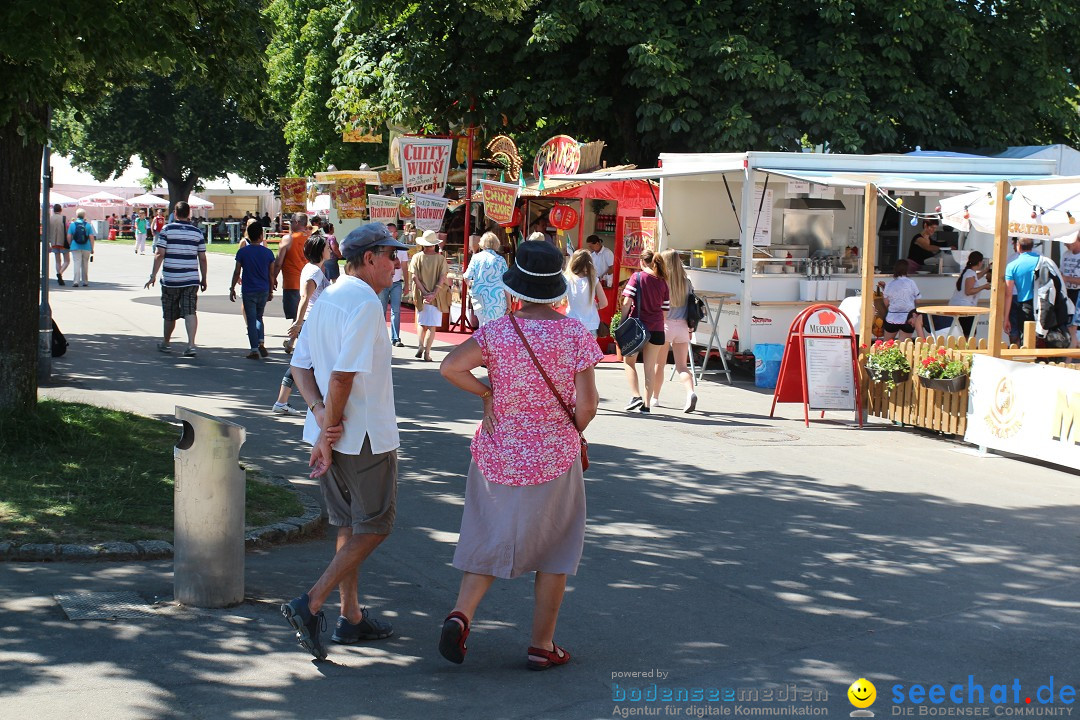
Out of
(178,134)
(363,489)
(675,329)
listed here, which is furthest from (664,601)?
(178,134)

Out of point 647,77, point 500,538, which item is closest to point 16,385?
point 500,538

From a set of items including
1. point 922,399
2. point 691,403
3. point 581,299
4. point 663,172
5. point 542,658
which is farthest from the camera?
point 663,172

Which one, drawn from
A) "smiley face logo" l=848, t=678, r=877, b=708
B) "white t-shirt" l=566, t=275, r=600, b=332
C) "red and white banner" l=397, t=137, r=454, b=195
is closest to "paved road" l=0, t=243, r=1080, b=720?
"smiley face logo" l=848, t=678, r=877, b=708

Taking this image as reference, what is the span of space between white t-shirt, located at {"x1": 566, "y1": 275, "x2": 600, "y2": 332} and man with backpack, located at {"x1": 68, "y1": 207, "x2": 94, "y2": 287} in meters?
16.1

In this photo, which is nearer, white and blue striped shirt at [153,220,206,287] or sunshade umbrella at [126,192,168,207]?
white and blue striped shirt at [153,220,206,287]

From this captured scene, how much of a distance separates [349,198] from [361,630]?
2072 centimetres

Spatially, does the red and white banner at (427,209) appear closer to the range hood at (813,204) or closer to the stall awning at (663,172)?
the stall awning at (663,172)

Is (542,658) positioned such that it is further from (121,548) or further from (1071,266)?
(1071,266)

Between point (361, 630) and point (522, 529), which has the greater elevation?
point (522, 529)

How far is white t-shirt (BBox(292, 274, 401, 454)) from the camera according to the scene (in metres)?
5.05

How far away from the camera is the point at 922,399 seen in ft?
37.7

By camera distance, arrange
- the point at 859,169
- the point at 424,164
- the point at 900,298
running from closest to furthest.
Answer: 1. the point at 900,298
2. the point at 859,169
3. the point at 424,164

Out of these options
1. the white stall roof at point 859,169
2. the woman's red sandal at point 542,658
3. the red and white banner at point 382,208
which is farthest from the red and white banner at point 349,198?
the woman's red sandal at point 542,658

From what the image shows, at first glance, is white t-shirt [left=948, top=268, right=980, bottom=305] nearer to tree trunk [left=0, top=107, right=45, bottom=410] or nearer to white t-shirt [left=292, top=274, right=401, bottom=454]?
tree trunk [left=0, top=107, right=45, bottom=410]
